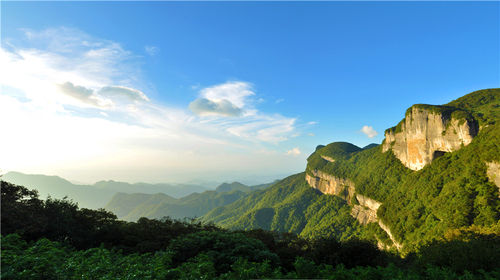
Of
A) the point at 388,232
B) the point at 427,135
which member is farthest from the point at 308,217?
the point at 427,135

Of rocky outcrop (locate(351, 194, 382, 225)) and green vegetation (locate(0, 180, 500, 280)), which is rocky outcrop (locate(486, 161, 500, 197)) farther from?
green vegetation (locate(0, 180, 500, 280))

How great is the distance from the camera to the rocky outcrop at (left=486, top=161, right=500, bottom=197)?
52094 mm

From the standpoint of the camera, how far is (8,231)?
1402 centimetres

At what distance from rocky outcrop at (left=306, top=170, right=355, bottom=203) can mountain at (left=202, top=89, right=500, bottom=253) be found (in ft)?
2.23

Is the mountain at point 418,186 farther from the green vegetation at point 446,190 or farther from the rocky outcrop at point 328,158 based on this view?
the rocky outcrop at point 328,158

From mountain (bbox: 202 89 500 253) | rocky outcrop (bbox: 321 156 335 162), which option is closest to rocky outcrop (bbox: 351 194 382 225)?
mountain (bbox: 202 89 500 253)

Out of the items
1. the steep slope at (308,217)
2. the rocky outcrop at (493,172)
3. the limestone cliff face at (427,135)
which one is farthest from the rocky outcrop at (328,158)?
the rocky outcrop at (493,172)

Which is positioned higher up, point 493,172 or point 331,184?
point 493,172

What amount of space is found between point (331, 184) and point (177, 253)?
493ft

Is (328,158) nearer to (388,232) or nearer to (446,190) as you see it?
(388,232)

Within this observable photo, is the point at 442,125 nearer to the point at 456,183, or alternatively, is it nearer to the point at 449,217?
the point at 456,183

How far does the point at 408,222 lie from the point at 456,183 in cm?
1888

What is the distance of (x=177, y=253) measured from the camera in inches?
611

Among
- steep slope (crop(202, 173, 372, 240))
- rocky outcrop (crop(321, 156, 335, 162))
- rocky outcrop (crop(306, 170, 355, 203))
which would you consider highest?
rocky outcrop (crop(321, 156, 335, 162))
